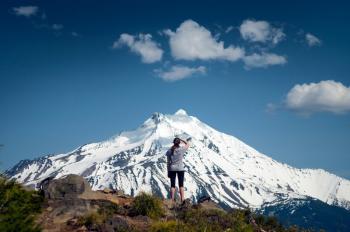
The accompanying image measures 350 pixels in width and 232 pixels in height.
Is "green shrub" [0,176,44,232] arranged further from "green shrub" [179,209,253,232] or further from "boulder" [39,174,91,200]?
"green shrub" [179,209,253,232]

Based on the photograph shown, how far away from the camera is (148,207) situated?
23078 mm

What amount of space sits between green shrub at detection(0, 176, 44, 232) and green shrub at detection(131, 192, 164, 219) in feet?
16.0

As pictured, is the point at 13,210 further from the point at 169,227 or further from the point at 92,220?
the point at 169,227

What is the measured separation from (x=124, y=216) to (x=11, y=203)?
6537 mm

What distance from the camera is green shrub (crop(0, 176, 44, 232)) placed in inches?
604

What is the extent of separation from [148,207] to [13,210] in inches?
305

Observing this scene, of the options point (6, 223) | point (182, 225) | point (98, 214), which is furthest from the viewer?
point (98, 214)

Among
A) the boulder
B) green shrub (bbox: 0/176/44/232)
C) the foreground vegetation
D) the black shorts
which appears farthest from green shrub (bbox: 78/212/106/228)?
the black shorts

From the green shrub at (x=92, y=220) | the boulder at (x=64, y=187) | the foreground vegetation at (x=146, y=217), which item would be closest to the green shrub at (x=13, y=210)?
the foreground vegetation at (x=146, y=217)

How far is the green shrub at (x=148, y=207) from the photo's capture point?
22781mm

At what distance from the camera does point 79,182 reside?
26.4 m

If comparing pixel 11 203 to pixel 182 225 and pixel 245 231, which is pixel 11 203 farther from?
pixel 245 231

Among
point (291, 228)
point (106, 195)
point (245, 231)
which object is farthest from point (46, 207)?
point (291, 228)

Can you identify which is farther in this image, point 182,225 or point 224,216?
point 224,216
